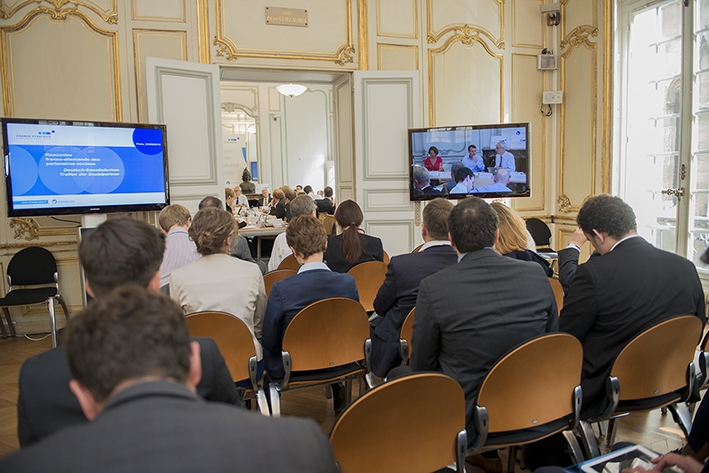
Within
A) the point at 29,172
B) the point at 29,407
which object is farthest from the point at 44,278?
the point at 29,407

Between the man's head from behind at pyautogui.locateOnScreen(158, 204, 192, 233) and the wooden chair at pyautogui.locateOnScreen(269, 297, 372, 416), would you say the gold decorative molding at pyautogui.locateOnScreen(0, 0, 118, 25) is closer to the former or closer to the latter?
the man's head from behind at pyautogui.locateOnScreen(158, 204, 192, 233)

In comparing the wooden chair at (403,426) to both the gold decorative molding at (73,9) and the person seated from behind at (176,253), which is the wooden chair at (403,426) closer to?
the person seated from behind at (176,253)

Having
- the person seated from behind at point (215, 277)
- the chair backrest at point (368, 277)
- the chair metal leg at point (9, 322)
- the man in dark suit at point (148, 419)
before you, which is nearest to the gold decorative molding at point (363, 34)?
the chair backrest at point (368, 277)

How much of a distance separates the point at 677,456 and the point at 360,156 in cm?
515

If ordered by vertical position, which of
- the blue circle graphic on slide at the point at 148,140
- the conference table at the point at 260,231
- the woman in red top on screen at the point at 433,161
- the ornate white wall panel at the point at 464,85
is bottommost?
the conference table at the point at 260,231

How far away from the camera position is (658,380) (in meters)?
2.01

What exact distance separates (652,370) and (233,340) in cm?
171

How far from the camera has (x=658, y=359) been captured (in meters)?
1.96

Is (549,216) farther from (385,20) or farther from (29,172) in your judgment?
(29,172)

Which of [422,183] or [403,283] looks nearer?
[403,283]

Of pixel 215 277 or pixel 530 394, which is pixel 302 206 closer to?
pixel 215 277

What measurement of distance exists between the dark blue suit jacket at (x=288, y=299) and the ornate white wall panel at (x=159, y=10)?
4237 millimetres

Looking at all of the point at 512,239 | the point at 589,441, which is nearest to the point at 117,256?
the point at 589,441

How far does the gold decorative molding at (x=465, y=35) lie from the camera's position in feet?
21.5
